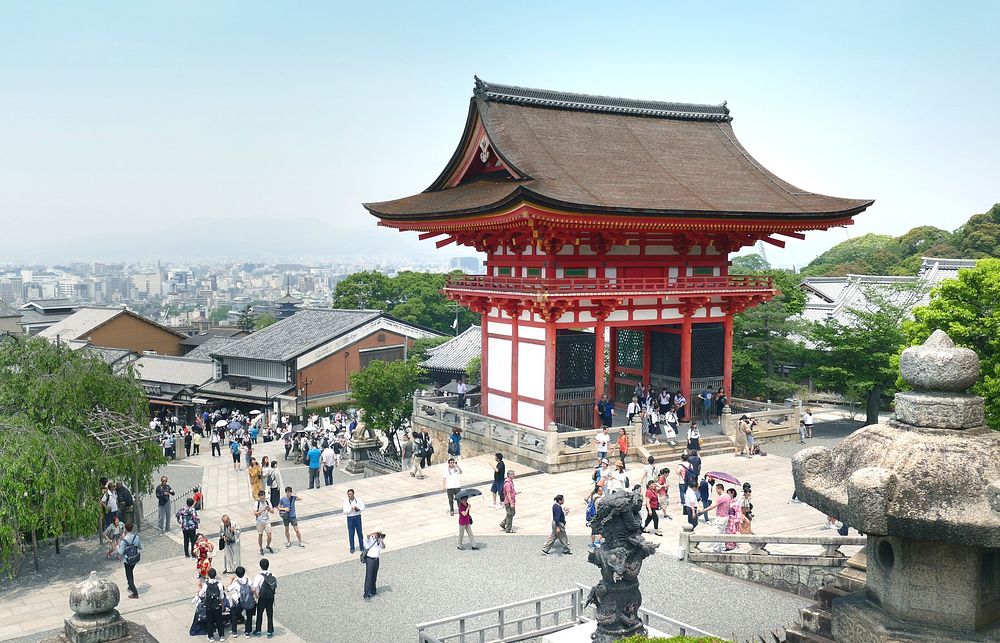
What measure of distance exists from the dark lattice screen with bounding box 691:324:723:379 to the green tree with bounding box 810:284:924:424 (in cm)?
431

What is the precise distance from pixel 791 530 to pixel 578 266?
1220 cm

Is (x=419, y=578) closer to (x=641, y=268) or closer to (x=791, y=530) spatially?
(x=791, y=530)

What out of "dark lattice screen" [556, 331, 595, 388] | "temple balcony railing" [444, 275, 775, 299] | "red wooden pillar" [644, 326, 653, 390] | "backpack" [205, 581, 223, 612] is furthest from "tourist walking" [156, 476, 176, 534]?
"red wooden pillar" [644, 326, 653, 390]

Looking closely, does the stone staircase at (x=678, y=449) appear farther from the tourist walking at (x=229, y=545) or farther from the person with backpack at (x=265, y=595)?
the person with backpack at (x=265, y=595)

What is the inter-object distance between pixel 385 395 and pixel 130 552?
2279 cm

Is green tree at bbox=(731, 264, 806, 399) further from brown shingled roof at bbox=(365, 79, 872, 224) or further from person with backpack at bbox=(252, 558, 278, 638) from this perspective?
person with backpack at bbox=(252, 558, 278, 638)

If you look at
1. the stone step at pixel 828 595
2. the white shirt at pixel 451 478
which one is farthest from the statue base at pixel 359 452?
the stone step at pixel 828 595

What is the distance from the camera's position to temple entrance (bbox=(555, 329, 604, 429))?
28953mm

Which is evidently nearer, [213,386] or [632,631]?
[632,631]

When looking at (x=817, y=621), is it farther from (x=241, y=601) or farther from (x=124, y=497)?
(x=124, y=497)

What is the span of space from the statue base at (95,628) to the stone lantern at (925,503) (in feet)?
25.2

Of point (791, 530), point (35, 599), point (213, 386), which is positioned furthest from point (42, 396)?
point (213, 386)

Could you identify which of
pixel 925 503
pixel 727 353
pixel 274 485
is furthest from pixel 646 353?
pixel 925 503

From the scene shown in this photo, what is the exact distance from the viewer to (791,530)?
1927 centimetres
